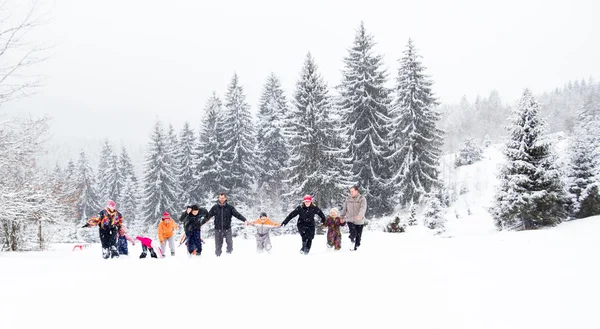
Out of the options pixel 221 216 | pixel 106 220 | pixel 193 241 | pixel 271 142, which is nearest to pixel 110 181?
Answer: pixel 271 142

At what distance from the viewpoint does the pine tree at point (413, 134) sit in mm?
26625

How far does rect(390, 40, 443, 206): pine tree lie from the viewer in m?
26.6

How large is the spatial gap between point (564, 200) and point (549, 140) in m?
2.93

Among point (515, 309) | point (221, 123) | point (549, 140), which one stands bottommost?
point (515, 309)

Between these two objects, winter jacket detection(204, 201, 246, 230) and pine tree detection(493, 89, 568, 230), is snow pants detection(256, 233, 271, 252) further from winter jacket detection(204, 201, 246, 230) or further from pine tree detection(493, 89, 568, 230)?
pine tree detection(493, 89, 568, 230)

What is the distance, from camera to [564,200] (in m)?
17.4

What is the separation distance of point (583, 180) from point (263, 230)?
16.8 meters

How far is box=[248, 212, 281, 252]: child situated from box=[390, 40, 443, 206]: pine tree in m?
16.3

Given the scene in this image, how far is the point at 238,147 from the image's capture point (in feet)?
120

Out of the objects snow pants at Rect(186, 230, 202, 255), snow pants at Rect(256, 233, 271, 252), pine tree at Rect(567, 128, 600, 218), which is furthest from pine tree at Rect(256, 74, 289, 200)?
snow pants at Rect(186, 230, 202, 255)

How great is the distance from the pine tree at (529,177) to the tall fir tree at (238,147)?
951 inches

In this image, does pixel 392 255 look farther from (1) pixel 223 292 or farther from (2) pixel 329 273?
(1) pixel 223 292

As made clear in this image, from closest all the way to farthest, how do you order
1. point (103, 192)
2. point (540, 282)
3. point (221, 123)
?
point (540, 282), point (221, 123), point (103, 192)

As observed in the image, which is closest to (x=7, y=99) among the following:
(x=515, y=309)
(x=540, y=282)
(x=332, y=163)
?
(x=515, y=309)
